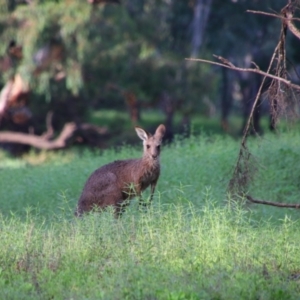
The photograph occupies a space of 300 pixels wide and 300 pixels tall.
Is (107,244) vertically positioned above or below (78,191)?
above

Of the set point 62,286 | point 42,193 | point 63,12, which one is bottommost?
point 42,193

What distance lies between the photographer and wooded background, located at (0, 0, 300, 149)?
70.7ft

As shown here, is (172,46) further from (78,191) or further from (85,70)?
(78,191)

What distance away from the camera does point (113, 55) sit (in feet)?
75.0

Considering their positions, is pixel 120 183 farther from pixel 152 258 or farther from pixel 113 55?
pixel 113 55

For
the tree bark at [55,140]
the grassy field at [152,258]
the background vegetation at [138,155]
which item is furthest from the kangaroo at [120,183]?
the tree bark at [55,140]

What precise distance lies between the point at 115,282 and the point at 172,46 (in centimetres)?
2194

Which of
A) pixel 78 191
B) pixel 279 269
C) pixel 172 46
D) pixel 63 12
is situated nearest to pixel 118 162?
pixel 78 191

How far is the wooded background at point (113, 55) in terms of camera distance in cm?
2156

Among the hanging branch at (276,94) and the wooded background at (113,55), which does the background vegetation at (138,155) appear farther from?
the hanging branch at (276,94)

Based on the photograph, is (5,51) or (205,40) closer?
(5,51)

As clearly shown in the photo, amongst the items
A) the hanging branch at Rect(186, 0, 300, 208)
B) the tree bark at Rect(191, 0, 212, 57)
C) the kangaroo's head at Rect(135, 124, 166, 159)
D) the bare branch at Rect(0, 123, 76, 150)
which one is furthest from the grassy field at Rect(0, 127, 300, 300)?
the tree bark at Rect(191, 0, 212, 57)

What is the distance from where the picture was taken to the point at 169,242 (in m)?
8.28

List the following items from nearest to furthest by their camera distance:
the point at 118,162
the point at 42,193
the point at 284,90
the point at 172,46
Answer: the point at 284,90 < the point at 118,162 < the point at 42,193 < the point at 172,46
